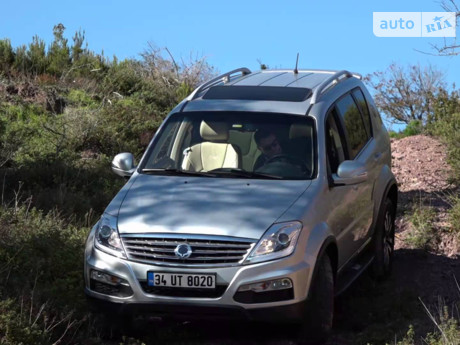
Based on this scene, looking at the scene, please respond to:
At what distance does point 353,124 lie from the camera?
376 inches

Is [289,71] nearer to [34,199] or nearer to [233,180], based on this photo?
[233,180]

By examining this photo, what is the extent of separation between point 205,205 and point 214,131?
4.25 ft

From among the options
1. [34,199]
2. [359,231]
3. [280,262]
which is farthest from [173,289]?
[34,199]

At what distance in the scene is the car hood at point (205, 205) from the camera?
723 cm

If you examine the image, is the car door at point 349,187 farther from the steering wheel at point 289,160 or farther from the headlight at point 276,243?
the headlight at point 276,243

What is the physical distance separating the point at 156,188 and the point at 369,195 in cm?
240

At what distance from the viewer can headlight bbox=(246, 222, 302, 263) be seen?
7090 millimetres

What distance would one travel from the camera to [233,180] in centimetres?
800

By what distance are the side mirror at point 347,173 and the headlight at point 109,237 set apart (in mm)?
1892

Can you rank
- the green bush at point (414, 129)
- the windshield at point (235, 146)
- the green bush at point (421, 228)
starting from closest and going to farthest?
the windshield at point (235, 146) < the green bush at point (421, 228) < the green bush at point (414, 129)

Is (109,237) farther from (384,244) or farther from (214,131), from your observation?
(384,244)

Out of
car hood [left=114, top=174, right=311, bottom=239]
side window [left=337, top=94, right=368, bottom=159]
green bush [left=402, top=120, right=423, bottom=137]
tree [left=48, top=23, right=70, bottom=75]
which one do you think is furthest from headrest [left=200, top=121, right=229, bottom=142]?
tree [left=48, top=23, right=70, bottom=75]

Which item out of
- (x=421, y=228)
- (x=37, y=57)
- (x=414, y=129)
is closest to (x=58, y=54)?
(x=37, y=57)

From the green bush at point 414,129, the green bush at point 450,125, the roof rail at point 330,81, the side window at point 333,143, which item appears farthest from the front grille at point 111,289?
the green bush at point 414,129
